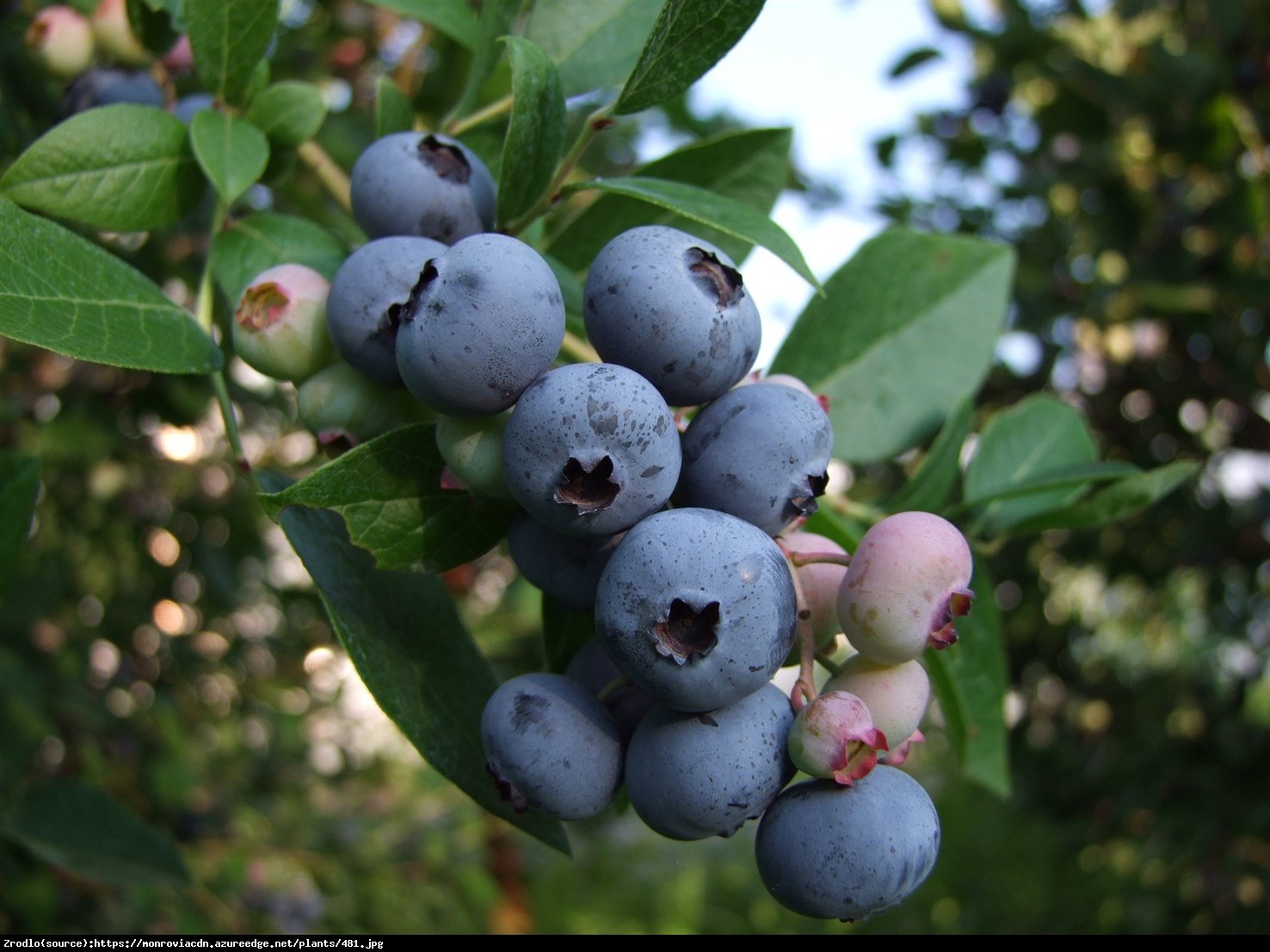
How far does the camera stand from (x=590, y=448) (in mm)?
634

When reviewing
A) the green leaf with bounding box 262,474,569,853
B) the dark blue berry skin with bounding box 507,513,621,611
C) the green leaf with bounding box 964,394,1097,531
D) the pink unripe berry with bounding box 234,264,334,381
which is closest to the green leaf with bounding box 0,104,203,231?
the pink unripe berry with bounding box 234,264,334,381

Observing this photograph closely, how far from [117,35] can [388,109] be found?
46cm

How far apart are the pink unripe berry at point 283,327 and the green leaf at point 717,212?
0.77 ft

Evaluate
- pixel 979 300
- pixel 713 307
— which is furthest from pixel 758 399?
pixel 979 300

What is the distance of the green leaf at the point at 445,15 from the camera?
107 cm

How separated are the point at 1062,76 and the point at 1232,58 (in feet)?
1.30

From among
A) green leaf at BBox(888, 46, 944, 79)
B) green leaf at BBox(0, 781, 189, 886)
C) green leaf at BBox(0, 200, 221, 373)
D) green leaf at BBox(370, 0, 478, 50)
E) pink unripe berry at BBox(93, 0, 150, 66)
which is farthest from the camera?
green leaf at BBox(888, 46, 944, 79)

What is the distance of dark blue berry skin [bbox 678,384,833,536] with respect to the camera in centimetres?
70

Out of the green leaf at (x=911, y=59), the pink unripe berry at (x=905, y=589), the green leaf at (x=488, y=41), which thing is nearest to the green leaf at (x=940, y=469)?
the pink unripe berry at (x=905, y=589)

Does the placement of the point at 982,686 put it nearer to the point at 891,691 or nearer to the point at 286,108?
the point at 891,691

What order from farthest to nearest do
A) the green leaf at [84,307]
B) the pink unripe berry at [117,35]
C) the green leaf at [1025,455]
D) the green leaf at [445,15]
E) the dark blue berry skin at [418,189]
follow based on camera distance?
the green leaf at [1025,455] → the pink unripe berry at [117,35] → the green leaf at [445,15] → the dark blue berry skin at [418,189] → the green leaf at [84,307]

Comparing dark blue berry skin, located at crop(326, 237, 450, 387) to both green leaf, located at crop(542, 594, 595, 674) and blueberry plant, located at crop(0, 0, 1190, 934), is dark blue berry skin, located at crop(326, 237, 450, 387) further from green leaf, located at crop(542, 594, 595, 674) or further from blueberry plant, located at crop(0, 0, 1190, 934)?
green leaf, located at crop(542, 594, 595, 674)

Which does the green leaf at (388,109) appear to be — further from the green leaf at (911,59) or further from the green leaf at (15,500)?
the green leaf at (911,59)

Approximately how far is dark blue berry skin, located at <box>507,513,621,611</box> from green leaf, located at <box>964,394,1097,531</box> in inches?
27.8
